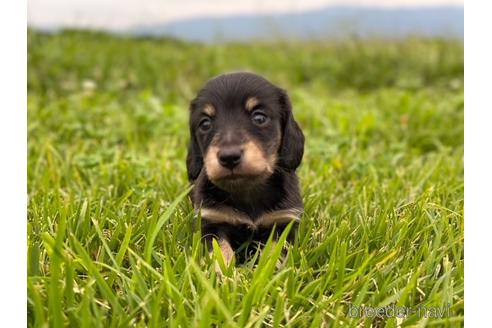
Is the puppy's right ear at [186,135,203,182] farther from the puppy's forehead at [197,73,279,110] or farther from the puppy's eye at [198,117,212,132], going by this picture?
the puppy's forehead at [197,73,279,110]

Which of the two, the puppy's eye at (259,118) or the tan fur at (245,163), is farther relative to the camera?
the puppy's eye at (259,118)

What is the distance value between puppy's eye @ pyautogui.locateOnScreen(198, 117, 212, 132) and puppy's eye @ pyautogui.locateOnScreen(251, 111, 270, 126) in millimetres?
235

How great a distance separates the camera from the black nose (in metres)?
2.48

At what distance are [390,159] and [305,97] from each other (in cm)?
262

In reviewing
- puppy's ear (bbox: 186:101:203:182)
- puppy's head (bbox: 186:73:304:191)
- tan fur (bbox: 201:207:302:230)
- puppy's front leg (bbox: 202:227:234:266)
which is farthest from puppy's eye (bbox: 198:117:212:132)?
puppy's front leg (bbox: 202:227:234:266)

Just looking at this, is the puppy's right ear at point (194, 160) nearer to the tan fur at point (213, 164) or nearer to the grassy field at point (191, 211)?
the grassy field at point (191, 211)

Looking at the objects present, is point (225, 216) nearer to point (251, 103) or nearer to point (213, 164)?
point (213, 164)

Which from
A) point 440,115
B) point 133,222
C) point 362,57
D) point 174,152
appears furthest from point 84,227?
point 362,57

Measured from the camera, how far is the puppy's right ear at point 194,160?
3043 mm

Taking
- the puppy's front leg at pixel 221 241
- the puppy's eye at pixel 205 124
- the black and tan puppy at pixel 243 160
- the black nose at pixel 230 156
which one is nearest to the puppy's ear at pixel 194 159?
the black and tan puppy at pixel 243 160

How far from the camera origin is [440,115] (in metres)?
6.01

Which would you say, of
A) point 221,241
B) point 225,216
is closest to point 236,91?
point 225,216

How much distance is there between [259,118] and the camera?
9.14ft

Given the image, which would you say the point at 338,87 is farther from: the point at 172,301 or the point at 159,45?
the point at 172,301
